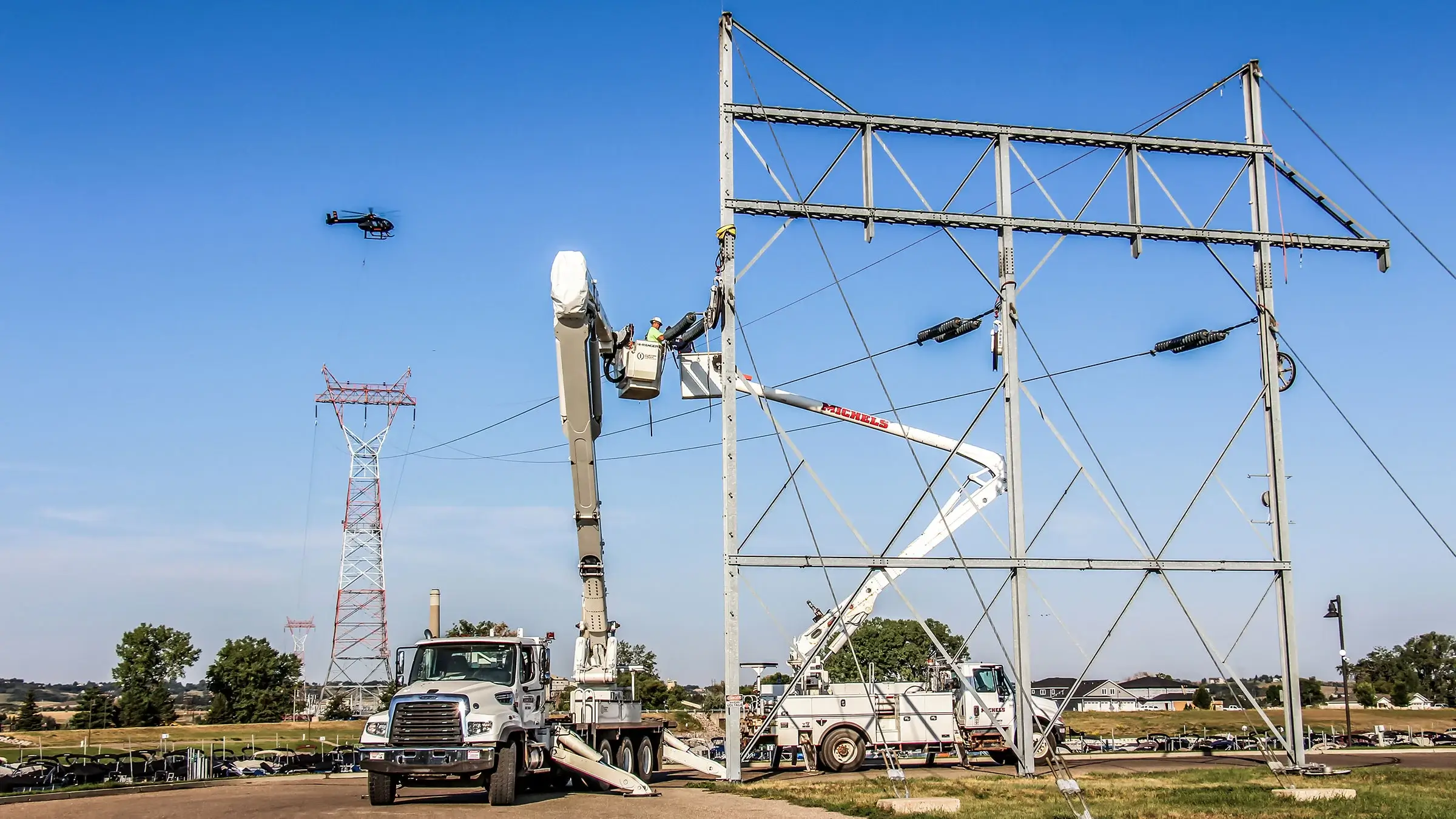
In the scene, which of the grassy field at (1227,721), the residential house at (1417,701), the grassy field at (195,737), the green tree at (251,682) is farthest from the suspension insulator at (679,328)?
the residential house at (1417,701)

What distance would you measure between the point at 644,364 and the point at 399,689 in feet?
26.8

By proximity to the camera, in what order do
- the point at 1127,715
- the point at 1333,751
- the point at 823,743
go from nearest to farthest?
the point at 823,743, the point at 1333,751, the point at 1127,715

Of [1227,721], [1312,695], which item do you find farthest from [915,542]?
[1312,695]

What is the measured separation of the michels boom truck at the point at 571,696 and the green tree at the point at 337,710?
5960 centimetres

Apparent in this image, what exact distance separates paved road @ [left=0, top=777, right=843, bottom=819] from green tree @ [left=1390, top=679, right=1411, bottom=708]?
100893mm

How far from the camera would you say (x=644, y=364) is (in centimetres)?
2538

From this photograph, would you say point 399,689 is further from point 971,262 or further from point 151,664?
point 151,664

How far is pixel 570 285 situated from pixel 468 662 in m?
7.24

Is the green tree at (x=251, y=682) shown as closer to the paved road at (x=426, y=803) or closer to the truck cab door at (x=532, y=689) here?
the paved road at (x=426, y=803)

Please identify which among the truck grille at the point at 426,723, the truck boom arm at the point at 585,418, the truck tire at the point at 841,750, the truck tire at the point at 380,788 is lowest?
the truck tire at the point at 841,750

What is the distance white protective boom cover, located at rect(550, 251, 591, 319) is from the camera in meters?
23.0

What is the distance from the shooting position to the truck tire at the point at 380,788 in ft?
65.5

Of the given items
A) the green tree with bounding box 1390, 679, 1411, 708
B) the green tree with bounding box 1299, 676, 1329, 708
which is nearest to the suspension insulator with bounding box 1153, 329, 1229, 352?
the green tree with bounding box 1299, 676, 1329, 708

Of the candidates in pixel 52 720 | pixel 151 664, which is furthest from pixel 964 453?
pixel 52 720
